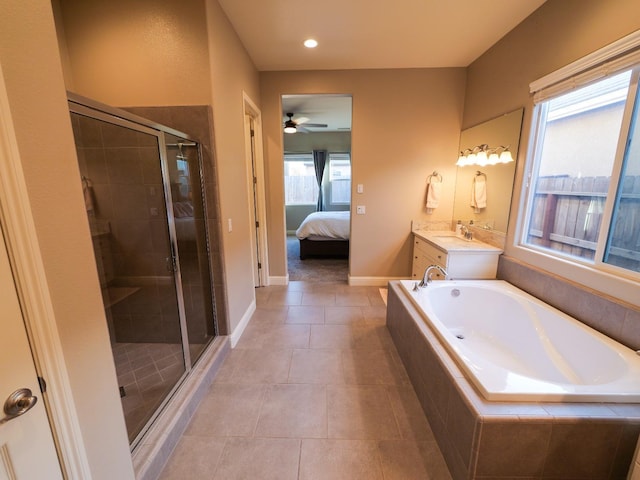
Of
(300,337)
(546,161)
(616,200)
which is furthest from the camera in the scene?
(300,337)

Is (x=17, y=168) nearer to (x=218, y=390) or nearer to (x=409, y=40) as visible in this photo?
(x=218, y=390)

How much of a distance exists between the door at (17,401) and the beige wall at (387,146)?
317 centimetres

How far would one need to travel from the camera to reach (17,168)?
69cm

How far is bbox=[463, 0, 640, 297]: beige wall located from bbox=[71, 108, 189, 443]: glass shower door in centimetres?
292

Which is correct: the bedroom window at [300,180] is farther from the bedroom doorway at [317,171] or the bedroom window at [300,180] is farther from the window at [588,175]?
the window at [588,175]

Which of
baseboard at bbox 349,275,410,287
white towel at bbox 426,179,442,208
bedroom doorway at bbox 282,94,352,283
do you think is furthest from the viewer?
bedroom doorway at bbox 282,94,352,283

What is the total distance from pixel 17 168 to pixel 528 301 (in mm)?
2966

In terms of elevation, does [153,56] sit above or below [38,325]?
above

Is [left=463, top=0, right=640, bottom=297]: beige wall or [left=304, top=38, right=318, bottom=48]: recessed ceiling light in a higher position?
[left=304, top=38, right=318, bottom=48]: recessed ceiling light

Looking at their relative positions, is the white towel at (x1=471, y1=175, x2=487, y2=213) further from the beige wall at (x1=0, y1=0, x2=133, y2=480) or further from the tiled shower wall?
the beige wall at (x1=0, y1=0, x2=133, y2=480)

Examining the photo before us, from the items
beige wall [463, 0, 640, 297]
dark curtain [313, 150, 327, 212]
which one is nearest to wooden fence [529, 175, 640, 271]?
beige wall [463, 0, 640, 297]

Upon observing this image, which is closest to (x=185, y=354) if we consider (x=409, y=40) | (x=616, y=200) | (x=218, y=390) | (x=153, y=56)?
(x=218, y=390)

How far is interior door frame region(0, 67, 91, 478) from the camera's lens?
67 cm

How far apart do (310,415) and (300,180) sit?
687 centimetres
